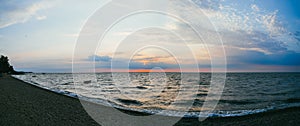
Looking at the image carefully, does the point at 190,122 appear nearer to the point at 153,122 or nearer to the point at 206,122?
the point at 206,122

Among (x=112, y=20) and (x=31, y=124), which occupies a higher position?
(x=112, y=20)

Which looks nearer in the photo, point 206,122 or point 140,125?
point 140,125

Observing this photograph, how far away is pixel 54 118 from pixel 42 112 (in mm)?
1335

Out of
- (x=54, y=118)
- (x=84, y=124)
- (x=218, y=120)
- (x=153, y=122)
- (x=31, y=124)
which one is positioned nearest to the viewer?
(x=31, y=124)

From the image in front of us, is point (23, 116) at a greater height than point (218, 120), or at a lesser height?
greater

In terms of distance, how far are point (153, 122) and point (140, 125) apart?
34.1 inches

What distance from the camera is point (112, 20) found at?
9414mm

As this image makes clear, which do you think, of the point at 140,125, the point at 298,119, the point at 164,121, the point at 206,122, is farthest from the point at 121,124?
the point at 298,119

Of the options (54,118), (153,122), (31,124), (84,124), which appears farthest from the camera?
(153,122)

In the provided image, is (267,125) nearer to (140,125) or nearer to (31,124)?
(140,125)

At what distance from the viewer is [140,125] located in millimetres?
8555

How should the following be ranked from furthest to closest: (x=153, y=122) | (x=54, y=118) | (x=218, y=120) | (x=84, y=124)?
(x=218, y=120) → (x=153, y=122) → (x=54, y=118) → (x=84, y=124)

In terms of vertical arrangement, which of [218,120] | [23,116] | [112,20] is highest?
[112,20]

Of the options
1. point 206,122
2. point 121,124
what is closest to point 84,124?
point 121,124
